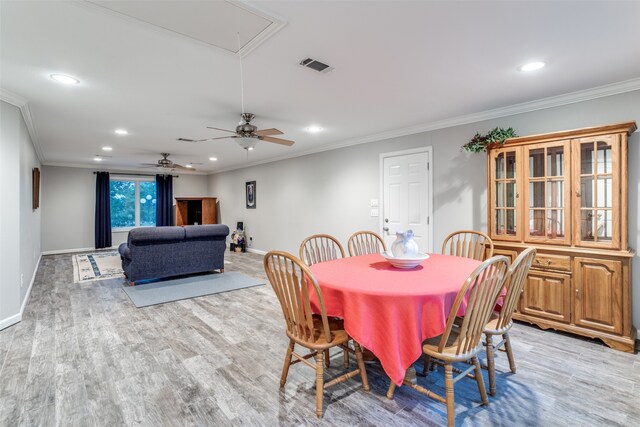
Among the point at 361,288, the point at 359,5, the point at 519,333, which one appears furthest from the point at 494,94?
the point at 361,288

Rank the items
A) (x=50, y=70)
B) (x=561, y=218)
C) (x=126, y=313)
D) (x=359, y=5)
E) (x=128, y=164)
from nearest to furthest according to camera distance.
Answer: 1. (x=359, y=5)
2. (x=50, y=70)
3. (x=561, y=218)
4. (x=126, y=313)
5. (x=128, y=164)

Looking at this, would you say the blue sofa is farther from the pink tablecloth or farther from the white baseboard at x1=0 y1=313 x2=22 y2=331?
the pink tablecloth

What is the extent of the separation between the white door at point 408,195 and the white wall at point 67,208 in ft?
26.0

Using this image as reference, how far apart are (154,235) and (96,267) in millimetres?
2414

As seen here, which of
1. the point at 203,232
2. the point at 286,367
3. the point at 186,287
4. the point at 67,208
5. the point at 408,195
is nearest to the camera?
the point at 286,367

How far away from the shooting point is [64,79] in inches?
109

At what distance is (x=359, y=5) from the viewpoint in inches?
68.3

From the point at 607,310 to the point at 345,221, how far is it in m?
3.62

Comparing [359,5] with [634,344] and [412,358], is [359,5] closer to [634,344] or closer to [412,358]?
[412,358]

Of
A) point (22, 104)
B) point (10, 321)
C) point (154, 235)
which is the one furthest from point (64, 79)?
point (154, 235)

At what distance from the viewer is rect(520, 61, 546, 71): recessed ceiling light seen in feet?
8.16

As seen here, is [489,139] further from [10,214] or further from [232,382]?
[10,214]

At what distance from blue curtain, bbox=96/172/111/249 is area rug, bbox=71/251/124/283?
697 millimetres

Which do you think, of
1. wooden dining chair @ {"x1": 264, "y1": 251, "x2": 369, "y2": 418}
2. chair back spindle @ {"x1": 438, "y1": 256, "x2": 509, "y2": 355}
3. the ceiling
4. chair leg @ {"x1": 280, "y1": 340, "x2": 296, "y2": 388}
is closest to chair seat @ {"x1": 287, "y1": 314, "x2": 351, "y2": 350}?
wooden dining chair @ {"x1": 264, "y1": 251, "x2": 369, "y2": 418}
